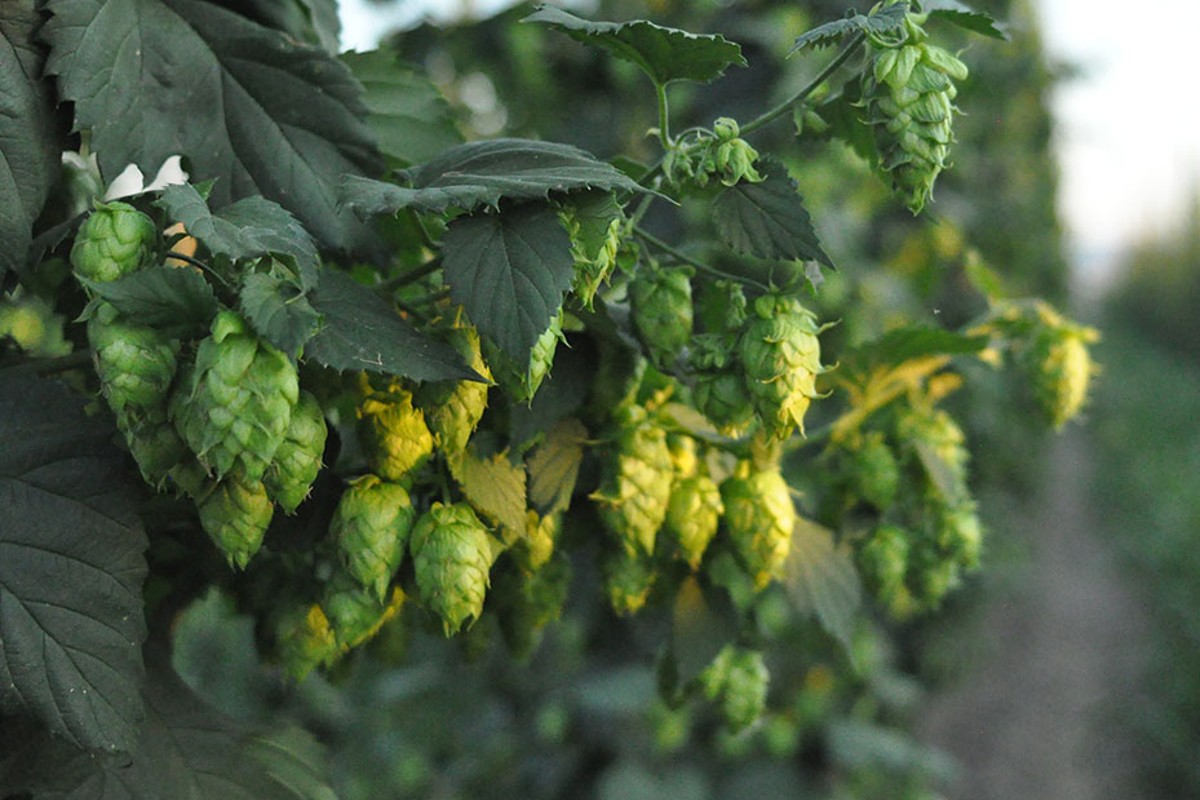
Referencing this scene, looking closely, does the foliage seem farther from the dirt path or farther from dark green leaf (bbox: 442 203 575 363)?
the dirt path

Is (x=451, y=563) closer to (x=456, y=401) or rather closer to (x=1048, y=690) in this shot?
(x=456, y=401)

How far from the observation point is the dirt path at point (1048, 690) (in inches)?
244

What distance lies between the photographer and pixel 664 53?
1.04 meters

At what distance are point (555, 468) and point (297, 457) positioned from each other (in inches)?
13.3

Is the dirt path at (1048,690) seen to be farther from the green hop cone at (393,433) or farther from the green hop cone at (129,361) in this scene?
the green hop cone at (129,361)

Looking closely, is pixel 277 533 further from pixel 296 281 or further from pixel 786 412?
pixel 786 412

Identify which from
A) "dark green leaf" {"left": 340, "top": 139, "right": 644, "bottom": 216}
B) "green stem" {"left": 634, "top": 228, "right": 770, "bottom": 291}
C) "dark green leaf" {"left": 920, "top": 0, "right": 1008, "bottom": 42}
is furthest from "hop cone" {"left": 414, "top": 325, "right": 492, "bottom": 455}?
"dark green leaf" {"left": 920, "top": 0, "right": 1008, "bottom": 42}

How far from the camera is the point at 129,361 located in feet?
2.56

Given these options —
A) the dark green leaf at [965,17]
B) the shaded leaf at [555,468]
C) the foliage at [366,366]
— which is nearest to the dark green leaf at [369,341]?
the foliage at [366,366]

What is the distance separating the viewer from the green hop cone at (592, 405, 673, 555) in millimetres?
1116

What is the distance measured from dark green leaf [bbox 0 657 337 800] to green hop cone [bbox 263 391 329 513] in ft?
Answer: 1.25

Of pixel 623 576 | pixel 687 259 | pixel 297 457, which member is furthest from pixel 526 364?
pixel 623 576

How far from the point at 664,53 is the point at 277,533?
0.57 m

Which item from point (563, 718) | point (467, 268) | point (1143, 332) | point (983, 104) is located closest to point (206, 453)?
point (467, 268)
